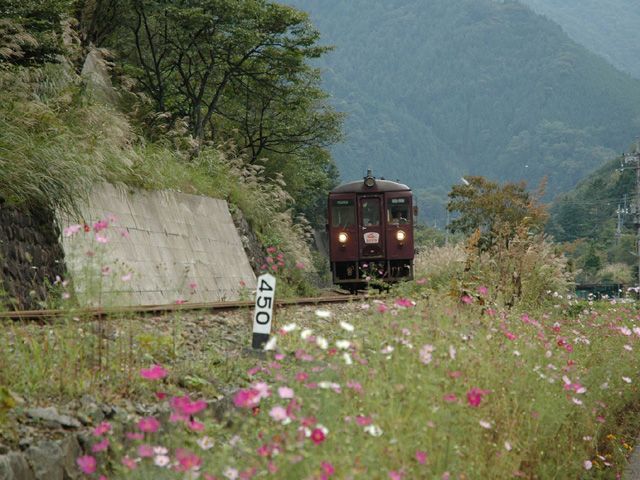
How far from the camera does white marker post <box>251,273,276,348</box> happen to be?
603 cm

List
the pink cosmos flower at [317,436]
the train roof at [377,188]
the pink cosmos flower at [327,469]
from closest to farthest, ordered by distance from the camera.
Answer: the pink cosmos flower at [327,469] < the pink cosmos flower at [317,436] < the train roof at [377,188]

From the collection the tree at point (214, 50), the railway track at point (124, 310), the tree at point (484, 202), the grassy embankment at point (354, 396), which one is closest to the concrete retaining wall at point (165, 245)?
the railway track at point (124, 310)

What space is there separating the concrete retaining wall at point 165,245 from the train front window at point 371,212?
348 cm

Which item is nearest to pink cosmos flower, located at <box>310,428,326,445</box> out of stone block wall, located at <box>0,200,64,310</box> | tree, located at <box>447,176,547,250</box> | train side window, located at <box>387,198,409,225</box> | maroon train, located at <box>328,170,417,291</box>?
stone block wall, located at <box>0,200,64,310</box>

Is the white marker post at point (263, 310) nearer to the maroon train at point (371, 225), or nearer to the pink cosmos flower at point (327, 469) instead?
the pink cosmos flower at point (327, 469)

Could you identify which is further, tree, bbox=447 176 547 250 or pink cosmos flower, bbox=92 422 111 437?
tree, bbox=447 176 547 250

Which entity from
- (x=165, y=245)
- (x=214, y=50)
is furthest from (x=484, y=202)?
(x=165, y=245)

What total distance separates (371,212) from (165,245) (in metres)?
7.23

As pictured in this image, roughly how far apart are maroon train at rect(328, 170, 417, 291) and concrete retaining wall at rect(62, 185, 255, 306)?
3146 millimetres

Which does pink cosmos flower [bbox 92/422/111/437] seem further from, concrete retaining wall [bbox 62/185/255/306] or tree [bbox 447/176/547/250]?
tree [bbox 447/176/547/250]

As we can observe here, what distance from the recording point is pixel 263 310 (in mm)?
6211

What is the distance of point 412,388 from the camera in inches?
175

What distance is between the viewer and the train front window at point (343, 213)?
64.9 ft

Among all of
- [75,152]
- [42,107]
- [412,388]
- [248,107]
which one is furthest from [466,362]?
[248,107]
